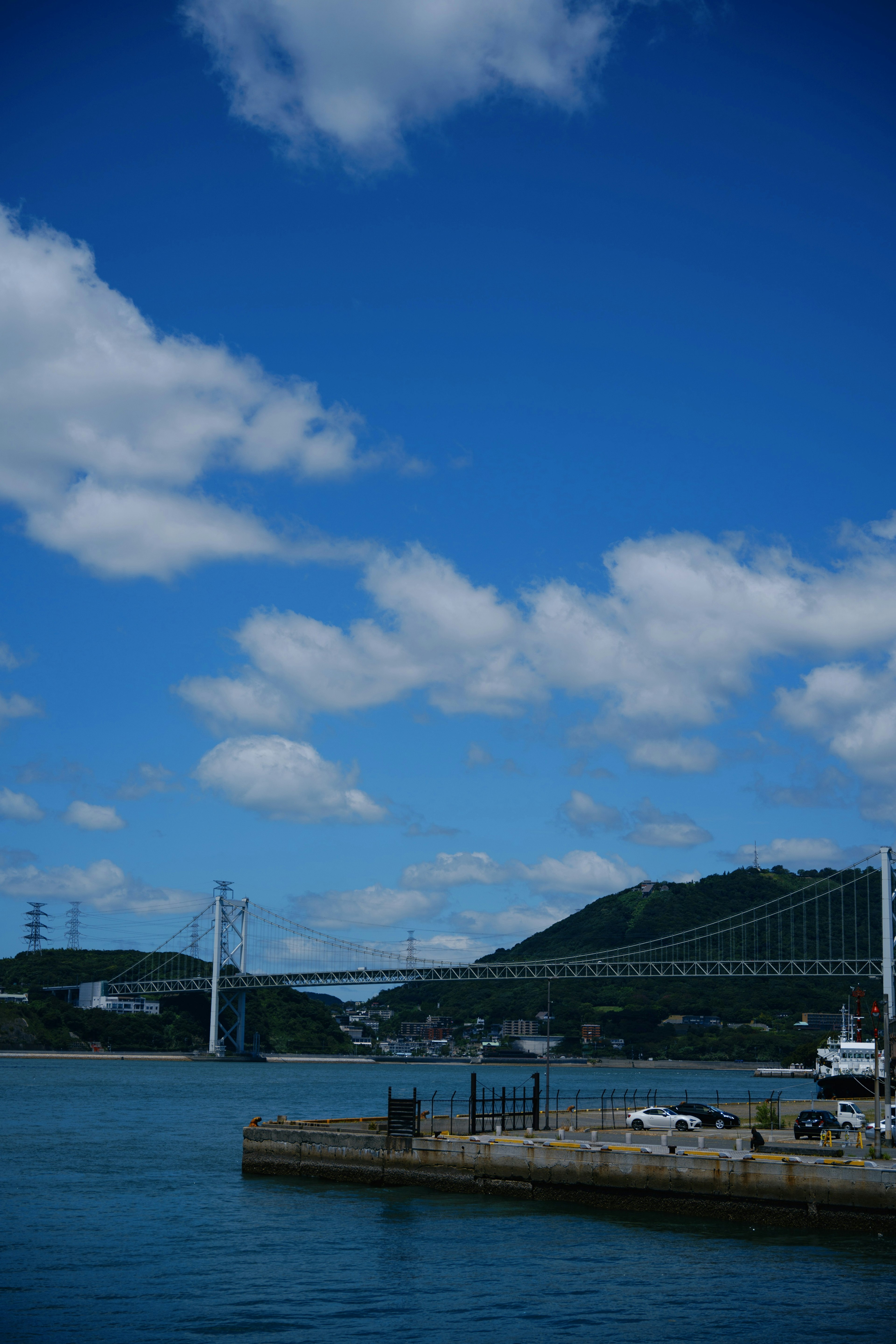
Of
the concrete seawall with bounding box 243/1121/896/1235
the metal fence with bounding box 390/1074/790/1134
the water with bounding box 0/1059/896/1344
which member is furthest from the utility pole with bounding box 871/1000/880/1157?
the metal fence with bounding box 390/1074/790/1134

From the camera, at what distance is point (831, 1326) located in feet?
78.1

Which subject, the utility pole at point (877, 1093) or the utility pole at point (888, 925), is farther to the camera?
the utility pole at point (888, 925)

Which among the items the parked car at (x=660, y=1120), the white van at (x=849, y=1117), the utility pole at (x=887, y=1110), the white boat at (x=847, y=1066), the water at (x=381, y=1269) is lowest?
the white boat at (x=847, y=1066)

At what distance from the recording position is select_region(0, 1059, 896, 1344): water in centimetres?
2381

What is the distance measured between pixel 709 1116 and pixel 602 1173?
12.1 m

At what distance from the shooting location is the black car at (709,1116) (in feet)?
148

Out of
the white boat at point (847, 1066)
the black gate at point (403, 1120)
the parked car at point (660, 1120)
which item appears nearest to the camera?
the black gate at point (403, 1120)

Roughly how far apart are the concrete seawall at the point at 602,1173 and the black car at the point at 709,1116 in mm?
8441

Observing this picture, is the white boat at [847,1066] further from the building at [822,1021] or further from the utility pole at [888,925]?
the building at [822,1021]

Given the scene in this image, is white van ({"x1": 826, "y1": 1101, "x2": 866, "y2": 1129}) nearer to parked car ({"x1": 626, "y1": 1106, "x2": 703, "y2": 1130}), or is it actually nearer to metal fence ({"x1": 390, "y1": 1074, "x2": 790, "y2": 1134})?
metal fence ({"x1": 390, "y1": 1074, "x2": 790, "y2": 1134})

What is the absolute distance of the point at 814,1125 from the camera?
41844 mm

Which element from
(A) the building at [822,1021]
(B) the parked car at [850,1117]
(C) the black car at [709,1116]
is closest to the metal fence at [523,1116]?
(C) the black car at [709,1116]

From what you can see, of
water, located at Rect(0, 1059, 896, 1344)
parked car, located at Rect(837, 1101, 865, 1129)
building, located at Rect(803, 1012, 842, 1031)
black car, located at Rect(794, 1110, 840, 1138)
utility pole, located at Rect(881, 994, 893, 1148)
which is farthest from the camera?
building, located at Rect(803, 1012, 842, 1031)

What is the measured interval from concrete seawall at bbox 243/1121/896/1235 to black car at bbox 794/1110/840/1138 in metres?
7.62
